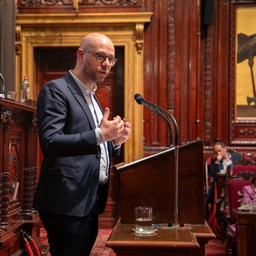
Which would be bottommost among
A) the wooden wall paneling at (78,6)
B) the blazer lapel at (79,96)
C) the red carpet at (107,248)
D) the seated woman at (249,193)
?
the red carpet at (107,248)

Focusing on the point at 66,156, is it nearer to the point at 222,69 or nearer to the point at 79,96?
Answer: the point at 79,96

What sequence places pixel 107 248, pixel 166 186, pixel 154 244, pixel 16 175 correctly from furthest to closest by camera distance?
1. pixel 107 248
2. pixel 16 175
3. pixel 166 186
4. pixel 154 244

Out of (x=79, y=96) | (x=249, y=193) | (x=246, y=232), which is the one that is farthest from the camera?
(x=249, y=193)

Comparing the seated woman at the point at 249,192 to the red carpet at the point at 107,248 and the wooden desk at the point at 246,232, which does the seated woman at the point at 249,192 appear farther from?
the red carpet at the point at 107,248

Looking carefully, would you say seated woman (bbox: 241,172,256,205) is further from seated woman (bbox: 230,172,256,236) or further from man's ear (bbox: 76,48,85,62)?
man's ear (bbox: 76,48,85,62)

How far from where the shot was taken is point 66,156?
2.11 meters

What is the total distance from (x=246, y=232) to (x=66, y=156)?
2.73 metres

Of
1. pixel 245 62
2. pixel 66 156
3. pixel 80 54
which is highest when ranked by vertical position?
pixel 245 62

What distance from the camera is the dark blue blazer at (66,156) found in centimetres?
210

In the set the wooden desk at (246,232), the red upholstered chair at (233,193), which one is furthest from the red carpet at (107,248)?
the wooden desk at (246,232)

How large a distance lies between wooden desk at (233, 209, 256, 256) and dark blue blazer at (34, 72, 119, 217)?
2437 millimetres

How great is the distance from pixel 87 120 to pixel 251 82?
229 inches

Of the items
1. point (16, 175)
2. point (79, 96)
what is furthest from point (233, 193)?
point (79, 96)

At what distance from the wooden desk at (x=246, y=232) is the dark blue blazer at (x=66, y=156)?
8.00 feet
